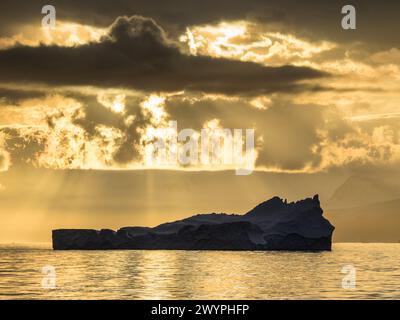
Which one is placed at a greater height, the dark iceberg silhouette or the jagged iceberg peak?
the jagged iceberg peak

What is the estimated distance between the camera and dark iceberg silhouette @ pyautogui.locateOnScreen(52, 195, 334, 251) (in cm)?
13286

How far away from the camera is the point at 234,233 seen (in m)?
135

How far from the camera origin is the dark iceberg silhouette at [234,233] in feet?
436

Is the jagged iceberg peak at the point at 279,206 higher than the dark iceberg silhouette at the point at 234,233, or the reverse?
the jagged iceberg peak at the point at 279,206

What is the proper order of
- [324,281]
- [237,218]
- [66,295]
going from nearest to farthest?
[66,295] → [324,281] → [237,218]

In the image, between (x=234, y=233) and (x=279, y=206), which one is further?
(x=279, y=206)

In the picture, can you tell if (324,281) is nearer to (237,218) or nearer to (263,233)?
(263,233)
